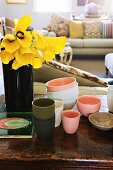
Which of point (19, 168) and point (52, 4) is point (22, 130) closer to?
point (19, 168)

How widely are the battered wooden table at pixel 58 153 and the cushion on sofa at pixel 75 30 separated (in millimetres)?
4738

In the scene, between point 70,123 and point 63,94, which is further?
point 63,94

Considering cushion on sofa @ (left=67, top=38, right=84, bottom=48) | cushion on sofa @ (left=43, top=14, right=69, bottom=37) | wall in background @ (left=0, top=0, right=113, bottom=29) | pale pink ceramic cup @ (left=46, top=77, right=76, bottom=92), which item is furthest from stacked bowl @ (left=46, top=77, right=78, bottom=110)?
wall in background @ (left=0, top=0, right=113, bottom=29)

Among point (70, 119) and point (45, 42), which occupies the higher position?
point (45, 42)

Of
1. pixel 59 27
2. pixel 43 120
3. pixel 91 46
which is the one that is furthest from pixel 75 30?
pixel 43 120

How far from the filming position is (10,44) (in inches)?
39.8

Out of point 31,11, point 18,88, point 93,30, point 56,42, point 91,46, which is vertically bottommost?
point 91,46

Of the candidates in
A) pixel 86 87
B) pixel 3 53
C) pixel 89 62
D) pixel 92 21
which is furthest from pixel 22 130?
pixel 92 21

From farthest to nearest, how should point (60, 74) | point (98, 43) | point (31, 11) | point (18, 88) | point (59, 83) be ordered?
point (31, 11)
point (98, 43)
point (60, 74)
point (59, 83)
point (18, 88)

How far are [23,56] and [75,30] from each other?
466 cm

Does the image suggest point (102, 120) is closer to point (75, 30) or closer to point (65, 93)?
point (65, 93)

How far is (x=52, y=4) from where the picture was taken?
6824 mm

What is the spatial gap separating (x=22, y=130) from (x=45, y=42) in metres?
0.39

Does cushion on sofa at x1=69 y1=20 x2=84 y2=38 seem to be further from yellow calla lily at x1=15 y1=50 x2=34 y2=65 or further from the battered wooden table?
the battered wooden table
